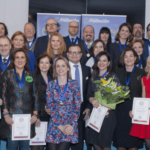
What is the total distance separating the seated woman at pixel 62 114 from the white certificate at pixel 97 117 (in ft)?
1.04

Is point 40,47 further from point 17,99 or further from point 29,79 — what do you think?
point 17,99

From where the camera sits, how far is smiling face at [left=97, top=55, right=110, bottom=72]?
12.8ft

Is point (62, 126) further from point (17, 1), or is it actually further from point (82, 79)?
point (17, 1)

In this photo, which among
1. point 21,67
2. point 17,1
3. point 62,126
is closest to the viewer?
point 62,126

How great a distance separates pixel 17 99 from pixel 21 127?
0.38m

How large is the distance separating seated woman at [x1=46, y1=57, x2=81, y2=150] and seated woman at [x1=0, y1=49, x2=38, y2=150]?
311mm

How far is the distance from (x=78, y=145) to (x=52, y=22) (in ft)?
8.96

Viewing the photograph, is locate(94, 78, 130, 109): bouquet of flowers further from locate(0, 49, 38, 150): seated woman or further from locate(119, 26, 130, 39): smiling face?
locate(119, 26, 130, 39): smiling face

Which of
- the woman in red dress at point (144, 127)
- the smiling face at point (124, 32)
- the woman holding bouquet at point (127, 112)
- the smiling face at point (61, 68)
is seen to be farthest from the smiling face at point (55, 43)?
the woman in red dress at point (144, 127)

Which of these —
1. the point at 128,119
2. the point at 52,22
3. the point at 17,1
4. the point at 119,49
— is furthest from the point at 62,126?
the point at 17,1

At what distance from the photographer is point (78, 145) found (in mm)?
4309

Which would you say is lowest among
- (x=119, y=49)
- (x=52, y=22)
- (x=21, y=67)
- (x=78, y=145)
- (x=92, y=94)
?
(x=78, y=145)

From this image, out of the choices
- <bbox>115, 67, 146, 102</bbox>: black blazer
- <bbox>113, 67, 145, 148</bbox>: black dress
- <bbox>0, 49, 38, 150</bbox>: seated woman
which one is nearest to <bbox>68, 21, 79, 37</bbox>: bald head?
<bbox>115, 67, 146, 102</bbox>: black blazer

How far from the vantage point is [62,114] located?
3.32 metres
